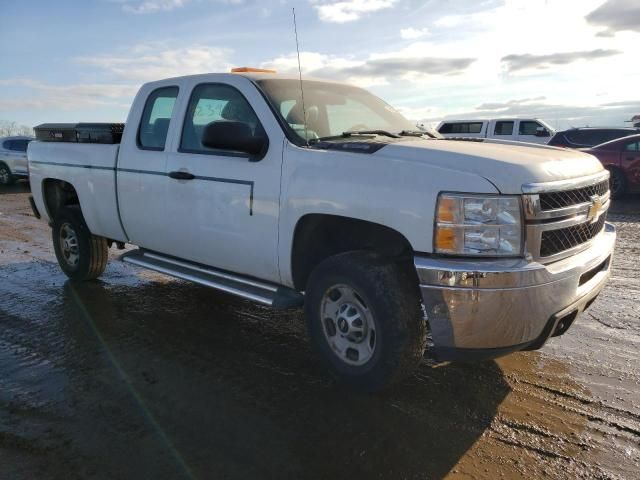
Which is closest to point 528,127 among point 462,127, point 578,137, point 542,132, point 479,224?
point 542,132

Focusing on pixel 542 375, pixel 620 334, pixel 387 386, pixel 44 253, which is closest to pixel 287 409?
pixel 387 386

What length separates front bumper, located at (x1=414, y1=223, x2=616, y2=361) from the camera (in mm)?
2785

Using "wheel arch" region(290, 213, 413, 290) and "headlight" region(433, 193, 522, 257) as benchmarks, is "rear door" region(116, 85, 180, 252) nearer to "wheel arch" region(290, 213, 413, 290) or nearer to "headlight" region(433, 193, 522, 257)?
"wheel arch" region(290, 213, 413, 290)

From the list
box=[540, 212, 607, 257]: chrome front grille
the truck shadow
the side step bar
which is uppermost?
box=[540, 212, 607, 257]: chrome front grille

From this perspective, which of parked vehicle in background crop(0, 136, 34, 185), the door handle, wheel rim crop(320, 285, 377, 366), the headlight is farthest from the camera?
parked vehicle in background crop(0, 136, 34, 185)

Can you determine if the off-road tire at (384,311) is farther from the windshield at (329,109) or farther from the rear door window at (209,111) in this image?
the rear door window at (209,111)

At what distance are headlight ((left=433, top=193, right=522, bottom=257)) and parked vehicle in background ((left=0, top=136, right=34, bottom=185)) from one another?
1820 cm

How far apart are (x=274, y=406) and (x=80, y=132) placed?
3775mm

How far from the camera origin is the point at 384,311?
122 inches

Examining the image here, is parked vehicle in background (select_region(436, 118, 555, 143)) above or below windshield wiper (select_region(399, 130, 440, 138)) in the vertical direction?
above

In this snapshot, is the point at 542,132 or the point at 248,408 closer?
the point at 248,408

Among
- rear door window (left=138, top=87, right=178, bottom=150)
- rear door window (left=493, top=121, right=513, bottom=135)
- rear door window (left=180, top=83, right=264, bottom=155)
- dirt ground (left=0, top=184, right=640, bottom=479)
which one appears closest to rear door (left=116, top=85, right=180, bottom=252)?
rear door window (left=138, top=87, right=178, bottom=150)

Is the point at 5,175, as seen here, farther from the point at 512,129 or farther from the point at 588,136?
the point at 588,136

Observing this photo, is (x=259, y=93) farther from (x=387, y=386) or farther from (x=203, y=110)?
(x=387, y=386)
